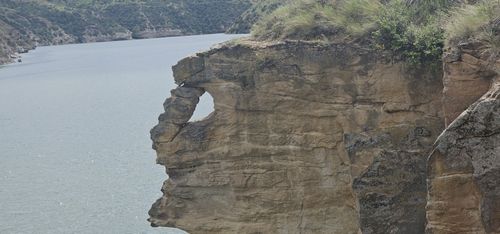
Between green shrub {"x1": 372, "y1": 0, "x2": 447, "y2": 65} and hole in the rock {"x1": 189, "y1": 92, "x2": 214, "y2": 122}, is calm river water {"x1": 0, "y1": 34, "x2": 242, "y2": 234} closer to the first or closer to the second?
hole in the rock {"x1": 189, "y1": 92, "x2": 214, "y2": 122}

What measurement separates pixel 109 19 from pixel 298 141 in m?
134

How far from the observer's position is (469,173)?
8609 millimetres

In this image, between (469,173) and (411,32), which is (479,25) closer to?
(411,32)

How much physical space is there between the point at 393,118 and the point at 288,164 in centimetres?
242

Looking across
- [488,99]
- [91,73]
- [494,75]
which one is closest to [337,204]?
[494,75]

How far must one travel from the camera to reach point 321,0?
14.9 m

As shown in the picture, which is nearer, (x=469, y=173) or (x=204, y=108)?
(x=469, y=173)

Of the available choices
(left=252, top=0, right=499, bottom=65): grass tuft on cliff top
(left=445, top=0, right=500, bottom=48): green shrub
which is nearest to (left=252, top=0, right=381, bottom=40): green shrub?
(left=252, top=0, right=499, bottom=65): grass tuft on cliff top

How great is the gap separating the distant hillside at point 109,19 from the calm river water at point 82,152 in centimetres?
6506

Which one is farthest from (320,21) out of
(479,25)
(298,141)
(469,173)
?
(469,173)

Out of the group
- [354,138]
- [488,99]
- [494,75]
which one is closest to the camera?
[488,99]

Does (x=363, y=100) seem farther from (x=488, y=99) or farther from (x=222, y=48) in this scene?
(x=488, y=99)

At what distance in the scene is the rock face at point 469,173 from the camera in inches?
330

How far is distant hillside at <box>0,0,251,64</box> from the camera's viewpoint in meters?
130
